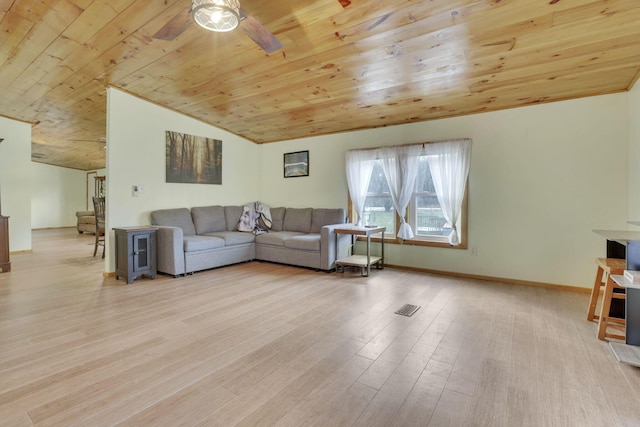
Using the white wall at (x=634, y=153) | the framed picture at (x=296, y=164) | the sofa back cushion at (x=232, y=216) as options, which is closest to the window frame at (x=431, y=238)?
the framed picture at (x=296, y=164)

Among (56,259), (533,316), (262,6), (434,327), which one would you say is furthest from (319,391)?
(56,259)

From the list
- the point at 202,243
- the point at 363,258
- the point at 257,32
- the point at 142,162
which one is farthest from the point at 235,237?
the point at 257,32

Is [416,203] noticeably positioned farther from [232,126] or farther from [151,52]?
[151,52]

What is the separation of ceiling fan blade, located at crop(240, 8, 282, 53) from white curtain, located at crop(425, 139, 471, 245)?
9.28ft

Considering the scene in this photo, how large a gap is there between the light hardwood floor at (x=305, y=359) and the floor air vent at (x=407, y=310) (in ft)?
0.28

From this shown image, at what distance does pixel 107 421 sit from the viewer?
1436 mm

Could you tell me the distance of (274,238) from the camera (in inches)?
195

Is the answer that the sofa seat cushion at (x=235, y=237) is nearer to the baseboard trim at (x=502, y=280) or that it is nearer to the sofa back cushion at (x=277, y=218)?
the sofa back cushion at (x=277, y=218)

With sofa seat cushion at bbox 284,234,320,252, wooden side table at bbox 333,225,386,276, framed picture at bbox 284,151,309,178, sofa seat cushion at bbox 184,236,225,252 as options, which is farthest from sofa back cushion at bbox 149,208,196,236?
wooden side table at bbox 333,225,386,276

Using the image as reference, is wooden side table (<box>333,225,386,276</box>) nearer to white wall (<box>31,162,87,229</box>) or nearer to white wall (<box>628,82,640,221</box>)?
white wall (<box>628,82,640,221</box>)

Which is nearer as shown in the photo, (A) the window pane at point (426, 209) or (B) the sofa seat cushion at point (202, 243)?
(B) the sofa seat cushion at point (202, 243)

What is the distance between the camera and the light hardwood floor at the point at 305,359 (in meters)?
1.51

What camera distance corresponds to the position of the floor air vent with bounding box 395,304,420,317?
2846 mm

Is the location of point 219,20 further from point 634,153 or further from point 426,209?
point 634,153
